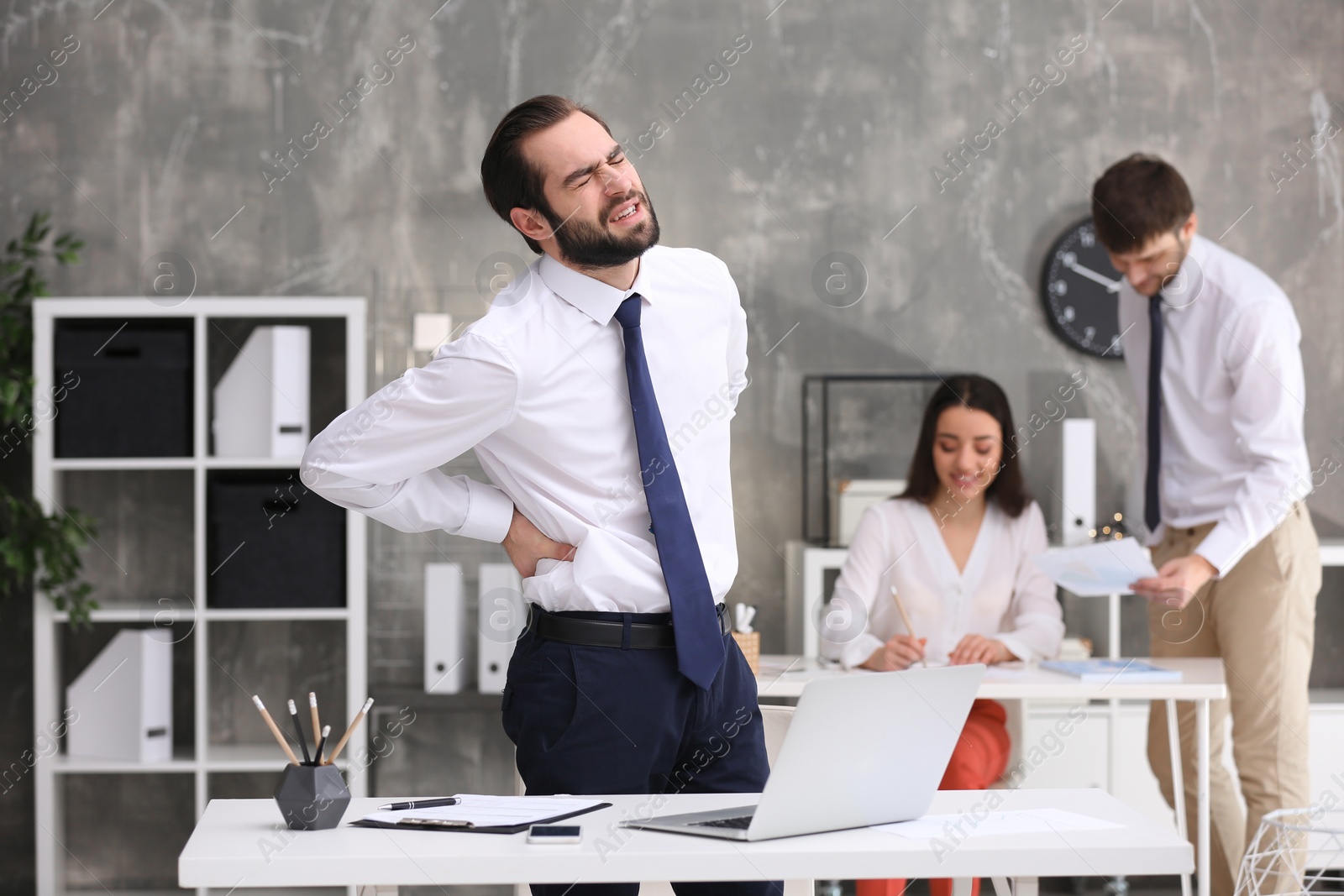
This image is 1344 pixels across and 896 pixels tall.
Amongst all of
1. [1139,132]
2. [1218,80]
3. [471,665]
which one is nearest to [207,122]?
[471,665]

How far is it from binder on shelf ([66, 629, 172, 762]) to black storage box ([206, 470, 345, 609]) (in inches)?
9.8

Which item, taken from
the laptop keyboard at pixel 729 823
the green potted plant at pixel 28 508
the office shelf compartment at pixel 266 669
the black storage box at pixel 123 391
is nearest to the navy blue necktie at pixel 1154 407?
the laptop keyboard at pixel 729 823

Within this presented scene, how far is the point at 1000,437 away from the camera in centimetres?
323

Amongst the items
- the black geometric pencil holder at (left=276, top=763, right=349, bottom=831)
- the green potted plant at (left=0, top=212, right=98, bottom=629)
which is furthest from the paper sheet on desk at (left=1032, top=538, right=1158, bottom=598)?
the green potted plant at (left=0, top=212, right=98, bottom=629)

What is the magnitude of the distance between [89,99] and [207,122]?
1.23 feet

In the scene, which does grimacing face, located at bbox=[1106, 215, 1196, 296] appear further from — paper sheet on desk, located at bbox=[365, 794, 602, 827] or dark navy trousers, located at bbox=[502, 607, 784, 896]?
paper sheet on desk, located at bbox=[365, 794, 602, 827]

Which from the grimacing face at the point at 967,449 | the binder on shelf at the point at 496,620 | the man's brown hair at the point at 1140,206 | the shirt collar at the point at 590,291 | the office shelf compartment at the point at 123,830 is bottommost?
the office shelf compartment at the point at 123,830

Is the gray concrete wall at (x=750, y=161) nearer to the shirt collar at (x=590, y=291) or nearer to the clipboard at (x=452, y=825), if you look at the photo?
the shirt collar at (x=590, y=291)

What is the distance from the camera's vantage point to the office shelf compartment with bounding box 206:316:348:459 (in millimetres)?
3875

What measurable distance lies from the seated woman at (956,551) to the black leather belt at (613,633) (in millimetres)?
1484

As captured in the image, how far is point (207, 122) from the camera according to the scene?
406cm

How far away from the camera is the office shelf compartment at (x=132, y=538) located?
4.00 meters

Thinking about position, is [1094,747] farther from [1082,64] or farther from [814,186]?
[1082,64]

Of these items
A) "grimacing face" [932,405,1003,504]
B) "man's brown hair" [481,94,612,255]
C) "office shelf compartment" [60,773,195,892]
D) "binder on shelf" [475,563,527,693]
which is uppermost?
"man's brown hair" [481,94,612,255]
